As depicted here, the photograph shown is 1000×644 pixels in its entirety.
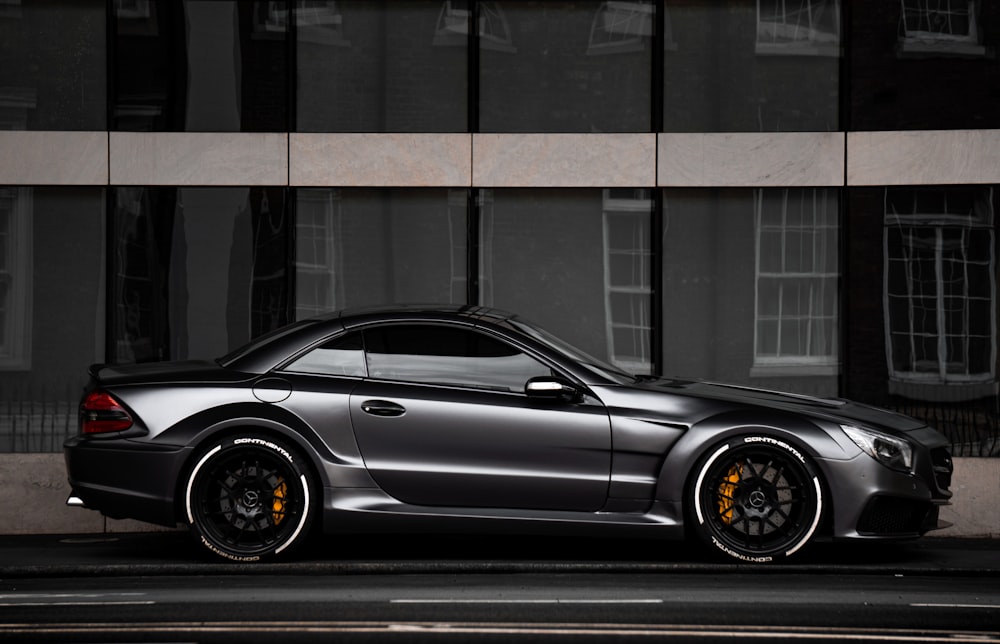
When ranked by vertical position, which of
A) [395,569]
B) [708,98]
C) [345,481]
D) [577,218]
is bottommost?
[395,569]

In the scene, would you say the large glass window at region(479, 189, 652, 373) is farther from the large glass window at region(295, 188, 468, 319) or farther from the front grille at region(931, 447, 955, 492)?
the front grille at region(931, 447, 955, 492)

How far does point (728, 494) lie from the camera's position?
7598mm

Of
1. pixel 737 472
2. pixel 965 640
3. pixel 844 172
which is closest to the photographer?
pixel 965 640

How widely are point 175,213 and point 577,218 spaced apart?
343cm

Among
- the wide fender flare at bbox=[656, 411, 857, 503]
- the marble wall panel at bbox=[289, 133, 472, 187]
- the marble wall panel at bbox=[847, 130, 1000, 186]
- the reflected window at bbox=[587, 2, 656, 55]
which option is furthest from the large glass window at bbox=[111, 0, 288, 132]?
the wide fender flare at bbox=[656, 411, 857, 503]

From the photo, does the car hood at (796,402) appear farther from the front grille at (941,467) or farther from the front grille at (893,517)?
the front grille at (893,517)

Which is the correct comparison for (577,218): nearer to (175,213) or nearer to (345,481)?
(175,213)

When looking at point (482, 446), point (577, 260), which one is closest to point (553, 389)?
point (482, 446)

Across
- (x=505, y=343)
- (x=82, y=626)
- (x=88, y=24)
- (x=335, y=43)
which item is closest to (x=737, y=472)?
(x=505, y=343)

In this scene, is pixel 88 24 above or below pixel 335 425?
above

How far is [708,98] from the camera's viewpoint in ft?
36.9

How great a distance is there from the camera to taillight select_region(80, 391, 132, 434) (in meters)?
7.77

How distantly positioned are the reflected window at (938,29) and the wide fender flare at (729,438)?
4832 mm

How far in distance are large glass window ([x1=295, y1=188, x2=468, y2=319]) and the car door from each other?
3.54 meters
